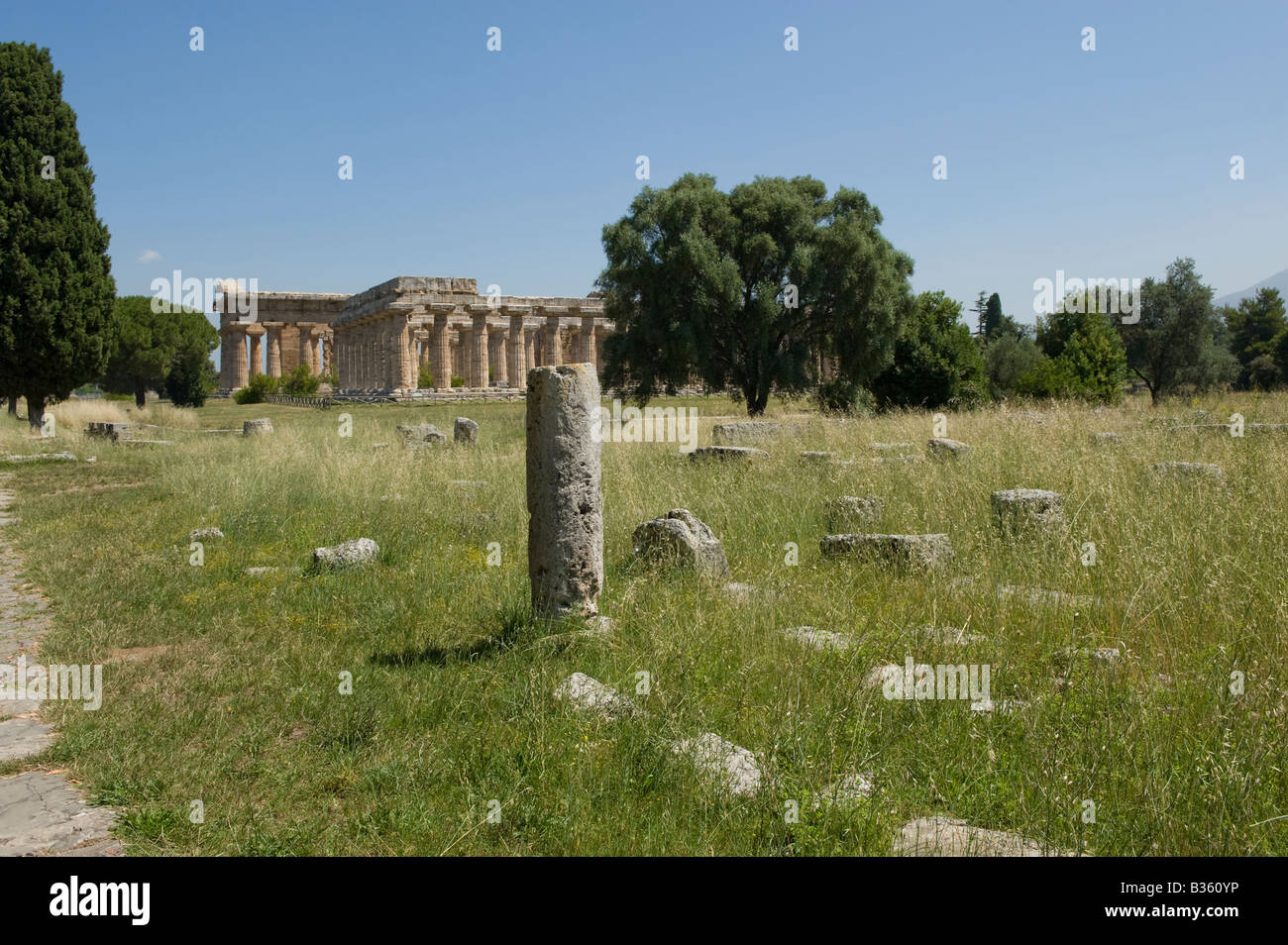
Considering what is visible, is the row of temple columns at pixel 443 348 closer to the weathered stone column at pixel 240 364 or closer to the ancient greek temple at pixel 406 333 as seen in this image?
the ancient greek temple at pixel 406 333

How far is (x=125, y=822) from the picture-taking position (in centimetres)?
360

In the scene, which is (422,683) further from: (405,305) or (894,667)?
(405,305)

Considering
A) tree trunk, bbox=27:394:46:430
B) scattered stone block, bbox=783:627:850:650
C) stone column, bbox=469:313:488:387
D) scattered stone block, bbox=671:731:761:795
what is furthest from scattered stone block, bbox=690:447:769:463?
stone column, bbox=469:313:488:387

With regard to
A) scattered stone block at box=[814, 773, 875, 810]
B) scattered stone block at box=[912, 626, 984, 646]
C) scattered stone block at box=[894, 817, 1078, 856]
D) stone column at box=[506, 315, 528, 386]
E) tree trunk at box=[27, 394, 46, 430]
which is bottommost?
scattered stone block at box=[894, 817, 1078, 856]

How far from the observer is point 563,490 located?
586cm

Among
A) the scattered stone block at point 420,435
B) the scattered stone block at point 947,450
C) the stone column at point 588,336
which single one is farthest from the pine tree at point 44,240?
the stone column at point 588,336

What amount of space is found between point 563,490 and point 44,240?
19.8m

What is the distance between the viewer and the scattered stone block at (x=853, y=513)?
893 centimetres

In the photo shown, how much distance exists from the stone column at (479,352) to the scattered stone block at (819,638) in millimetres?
48535

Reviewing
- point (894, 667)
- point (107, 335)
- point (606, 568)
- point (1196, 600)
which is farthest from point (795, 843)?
point (107, 335)

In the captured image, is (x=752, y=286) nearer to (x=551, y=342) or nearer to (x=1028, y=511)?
(x=1028, y=511)

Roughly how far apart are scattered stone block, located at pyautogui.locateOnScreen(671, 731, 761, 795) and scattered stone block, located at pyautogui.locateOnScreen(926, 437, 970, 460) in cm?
818

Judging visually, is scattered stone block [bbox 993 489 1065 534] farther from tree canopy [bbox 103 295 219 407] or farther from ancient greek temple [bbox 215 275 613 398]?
tree canopy [bbox 103 295 219 407]

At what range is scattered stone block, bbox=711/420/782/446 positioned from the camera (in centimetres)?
1553
